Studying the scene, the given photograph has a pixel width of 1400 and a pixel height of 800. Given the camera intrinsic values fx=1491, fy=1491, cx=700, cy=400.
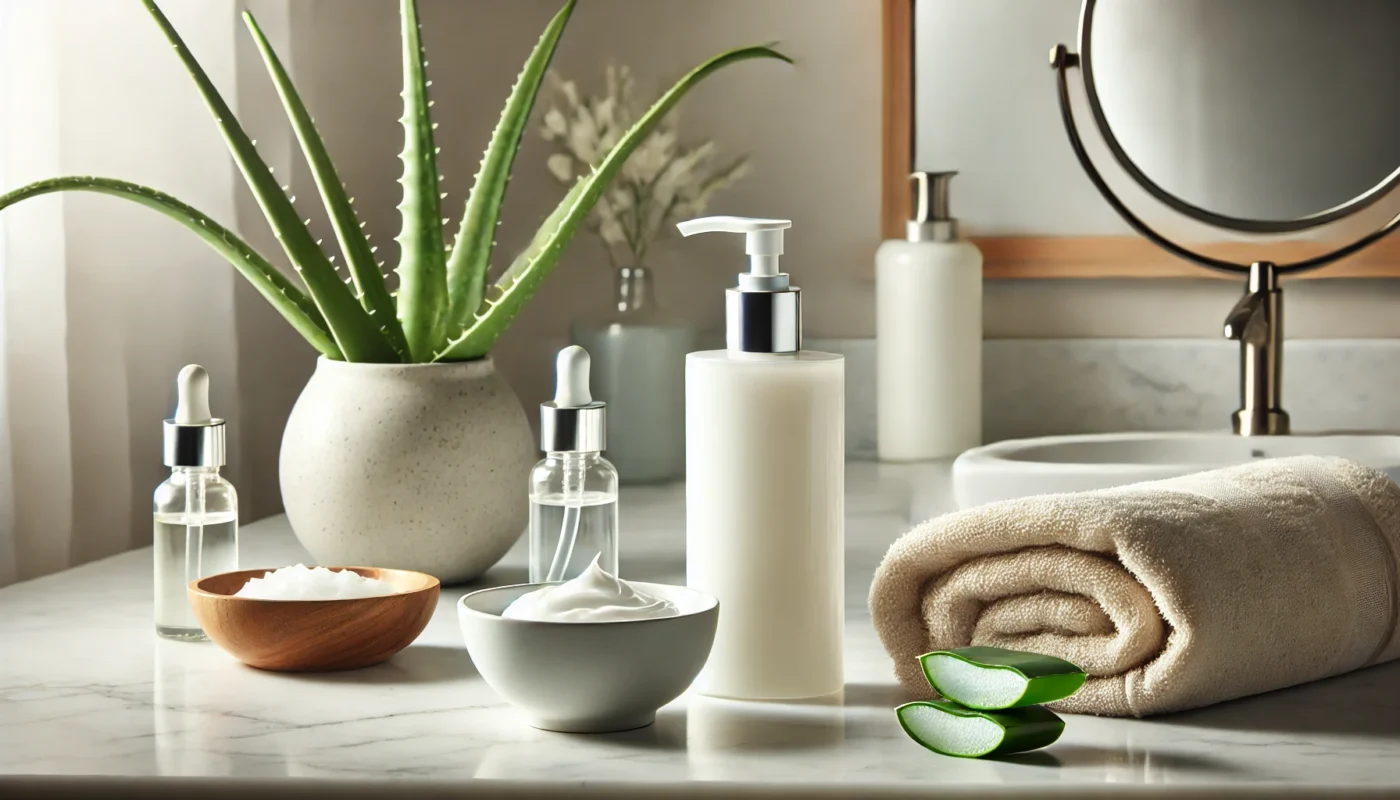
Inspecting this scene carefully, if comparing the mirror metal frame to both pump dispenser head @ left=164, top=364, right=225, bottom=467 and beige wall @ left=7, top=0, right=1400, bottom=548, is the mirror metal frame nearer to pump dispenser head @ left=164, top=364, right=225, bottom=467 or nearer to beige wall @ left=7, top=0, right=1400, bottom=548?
beige wall @ left=7, top=0, right=1400, bottom=548

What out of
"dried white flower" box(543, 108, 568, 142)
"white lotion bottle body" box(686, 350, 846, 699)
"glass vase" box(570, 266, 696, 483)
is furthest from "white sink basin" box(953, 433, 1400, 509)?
"dried white flower" box(543, 108, 568, 142)

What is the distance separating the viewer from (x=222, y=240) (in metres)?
0.90

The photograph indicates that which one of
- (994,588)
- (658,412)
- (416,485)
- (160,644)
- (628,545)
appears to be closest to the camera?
(994,588)

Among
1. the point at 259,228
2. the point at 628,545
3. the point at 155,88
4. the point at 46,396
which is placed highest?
the point at 155,88

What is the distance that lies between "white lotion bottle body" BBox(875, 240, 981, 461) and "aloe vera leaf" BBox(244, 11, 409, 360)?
1.92ft

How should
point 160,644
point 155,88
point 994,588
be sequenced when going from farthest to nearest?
point 155,88, point 160,644, point 994,588

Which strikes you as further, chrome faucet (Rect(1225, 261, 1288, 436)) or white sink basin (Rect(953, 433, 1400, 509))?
chrome faucet (Rect(1225, 261, 1288, 436))

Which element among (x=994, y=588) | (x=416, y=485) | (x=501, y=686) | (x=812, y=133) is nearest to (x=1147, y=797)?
(x=994, y=588)

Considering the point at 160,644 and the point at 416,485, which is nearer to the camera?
the point at 160,644

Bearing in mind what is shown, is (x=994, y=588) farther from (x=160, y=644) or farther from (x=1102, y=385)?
(x=1102, y=385)

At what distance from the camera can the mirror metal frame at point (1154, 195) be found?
51.6 inches

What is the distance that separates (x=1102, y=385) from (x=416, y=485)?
80 cm

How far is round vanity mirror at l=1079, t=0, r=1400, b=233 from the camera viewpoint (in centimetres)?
134

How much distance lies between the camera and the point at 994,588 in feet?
2.17
